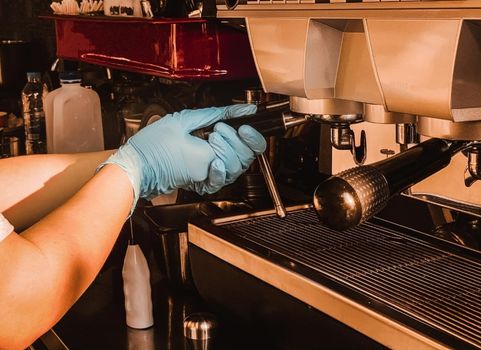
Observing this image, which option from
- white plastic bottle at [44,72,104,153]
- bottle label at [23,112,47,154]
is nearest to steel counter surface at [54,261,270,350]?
white plastic bottle at [44,72,104,153]

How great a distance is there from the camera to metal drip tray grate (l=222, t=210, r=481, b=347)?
37.5 inches

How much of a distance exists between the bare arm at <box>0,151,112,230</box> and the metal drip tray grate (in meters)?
0.42

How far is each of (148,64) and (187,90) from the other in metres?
0.19

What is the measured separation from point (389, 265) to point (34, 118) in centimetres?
183

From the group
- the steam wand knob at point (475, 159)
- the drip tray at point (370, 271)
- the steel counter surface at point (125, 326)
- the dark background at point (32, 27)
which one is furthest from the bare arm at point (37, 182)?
the dark background at point (32, 27)

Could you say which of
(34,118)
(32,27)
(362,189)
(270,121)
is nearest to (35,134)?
(34,118)

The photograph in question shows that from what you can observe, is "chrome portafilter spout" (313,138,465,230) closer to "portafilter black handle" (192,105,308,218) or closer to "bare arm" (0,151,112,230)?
"portafilter black handle" (192,105,308,218)

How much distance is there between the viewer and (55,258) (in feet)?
3.25

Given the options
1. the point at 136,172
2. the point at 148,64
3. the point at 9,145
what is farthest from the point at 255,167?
the point at 9,145

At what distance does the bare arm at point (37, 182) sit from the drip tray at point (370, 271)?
0.37m

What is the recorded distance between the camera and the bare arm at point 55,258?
94 centimetres

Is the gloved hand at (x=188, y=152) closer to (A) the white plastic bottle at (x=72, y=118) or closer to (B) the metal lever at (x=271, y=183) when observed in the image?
(B) the metal lever at (x=271, y=183)

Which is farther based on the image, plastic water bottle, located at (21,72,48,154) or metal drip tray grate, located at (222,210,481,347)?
plastic water bottle, located at (21,72,48,154)

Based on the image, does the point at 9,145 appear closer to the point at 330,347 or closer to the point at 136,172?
the point at 136,172
